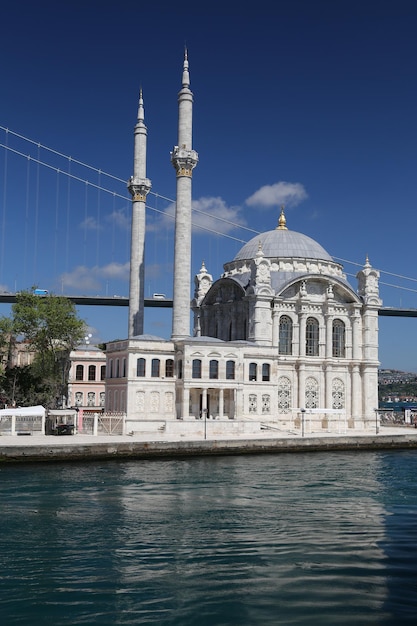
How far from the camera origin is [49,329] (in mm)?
49938

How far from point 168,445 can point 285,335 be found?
54.6 ft

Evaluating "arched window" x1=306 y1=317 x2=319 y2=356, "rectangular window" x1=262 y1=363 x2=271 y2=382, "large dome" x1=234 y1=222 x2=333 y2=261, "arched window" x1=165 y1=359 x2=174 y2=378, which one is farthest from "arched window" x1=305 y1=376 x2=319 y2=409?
"arched window" x1=165 y1=359 x2=174 y2=378

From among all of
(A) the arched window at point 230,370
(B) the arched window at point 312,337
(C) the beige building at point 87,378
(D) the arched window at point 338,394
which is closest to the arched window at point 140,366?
(A) the arched window at point 230,370

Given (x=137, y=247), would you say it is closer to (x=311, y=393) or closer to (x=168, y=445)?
(x=311, y=393)

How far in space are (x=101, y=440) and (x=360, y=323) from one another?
23202mm

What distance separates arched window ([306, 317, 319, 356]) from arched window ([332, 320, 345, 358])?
1.40 meters

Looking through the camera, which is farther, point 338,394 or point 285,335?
point 338,394

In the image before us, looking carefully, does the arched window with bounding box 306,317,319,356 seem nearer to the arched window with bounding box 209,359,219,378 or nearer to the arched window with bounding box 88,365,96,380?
the arched window with bounding box 209,359,219,378

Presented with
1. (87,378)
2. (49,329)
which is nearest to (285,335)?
(49,329)

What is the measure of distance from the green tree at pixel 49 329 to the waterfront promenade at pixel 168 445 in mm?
13505

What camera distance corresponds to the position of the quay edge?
A: 1232 inches

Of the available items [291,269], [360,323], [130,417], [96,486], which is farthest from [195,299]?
[96,486]

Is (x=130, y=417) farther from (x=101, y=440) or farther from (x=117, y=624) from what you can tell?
(x=117, y=624)

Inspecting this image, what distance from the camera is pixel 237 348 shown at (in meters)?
43.8
